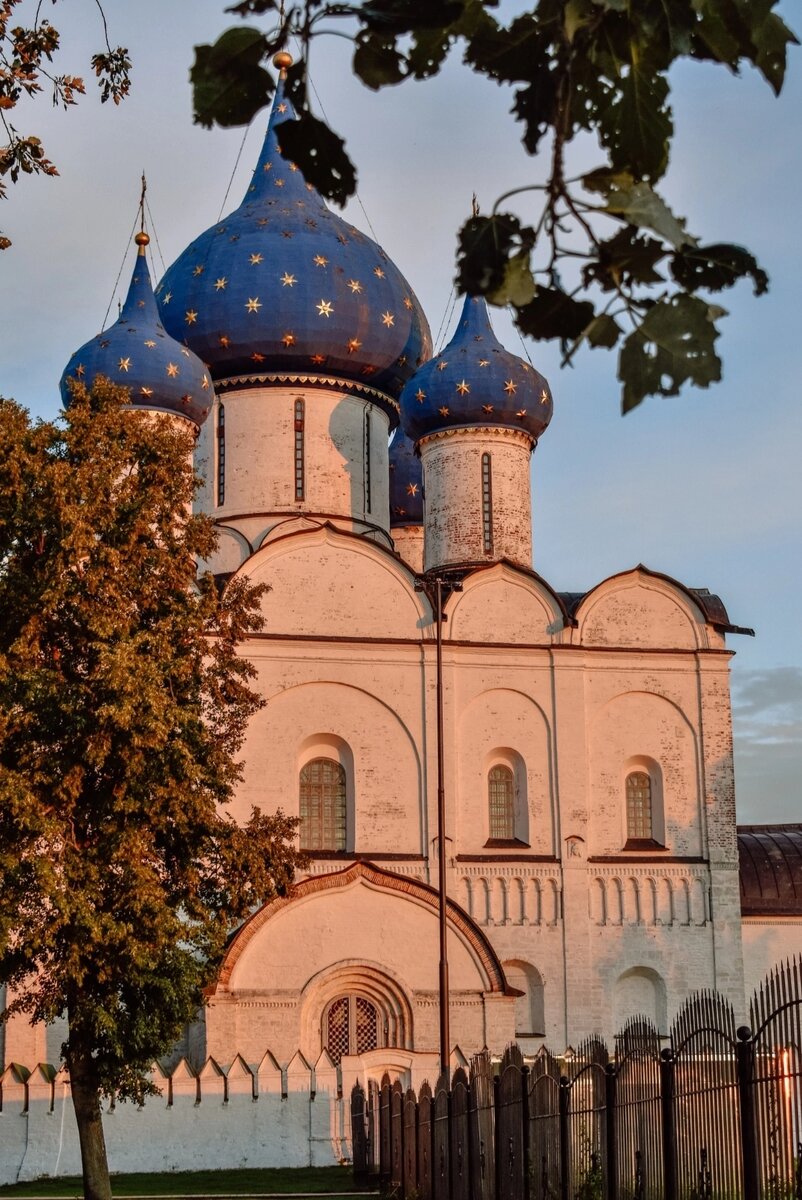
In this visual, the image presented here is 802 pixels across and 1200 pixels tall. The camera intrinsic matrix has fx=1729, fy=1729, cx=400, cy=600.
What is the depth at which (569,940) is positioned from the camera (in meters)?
24.0

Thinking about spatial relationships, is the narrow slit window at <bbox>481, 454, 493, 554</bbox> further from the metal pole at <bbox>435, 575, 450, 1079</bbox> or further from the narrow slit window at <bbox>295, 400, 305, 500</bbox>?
the metal pole at <bbox>435, 575, 450, 1079</bbox>

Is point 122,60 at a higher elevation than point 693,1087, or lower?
higher

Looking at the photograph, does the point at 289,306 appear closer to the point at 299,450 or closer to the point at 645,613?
the point at 299,450

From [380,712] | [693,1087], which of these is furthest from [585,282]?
[380,712]

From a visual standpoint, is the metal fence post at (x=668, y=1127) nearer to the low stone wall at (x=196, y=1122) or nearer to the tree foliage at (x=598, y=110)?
the tree foliage at (x=598, y=110)

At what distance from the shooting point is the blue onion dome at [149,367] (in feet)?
86.2

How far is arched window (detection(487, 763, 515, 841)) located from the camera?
80.7 ft

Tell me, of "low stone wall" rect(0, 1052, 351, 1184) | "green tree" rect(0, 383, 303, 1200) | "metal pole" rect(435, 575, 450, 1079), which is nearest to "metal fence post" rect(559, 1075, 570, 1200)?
"green tree" rect(0, 383, 303, 1200)

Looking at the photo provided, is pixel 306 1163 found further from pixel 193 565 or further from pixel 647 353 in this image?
pixel 647 353

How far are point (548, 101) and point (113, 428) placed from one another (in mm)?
13534

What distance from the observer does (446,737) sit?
2436 cm

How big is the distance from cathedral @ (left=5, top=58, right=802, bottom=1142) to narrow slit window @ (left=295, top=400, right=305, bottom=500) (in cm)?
4

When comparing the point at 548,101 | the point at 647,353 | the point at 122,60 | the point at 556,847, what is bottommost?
the point at 647,353

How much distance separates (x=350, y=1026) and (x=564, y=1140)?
481 inches
